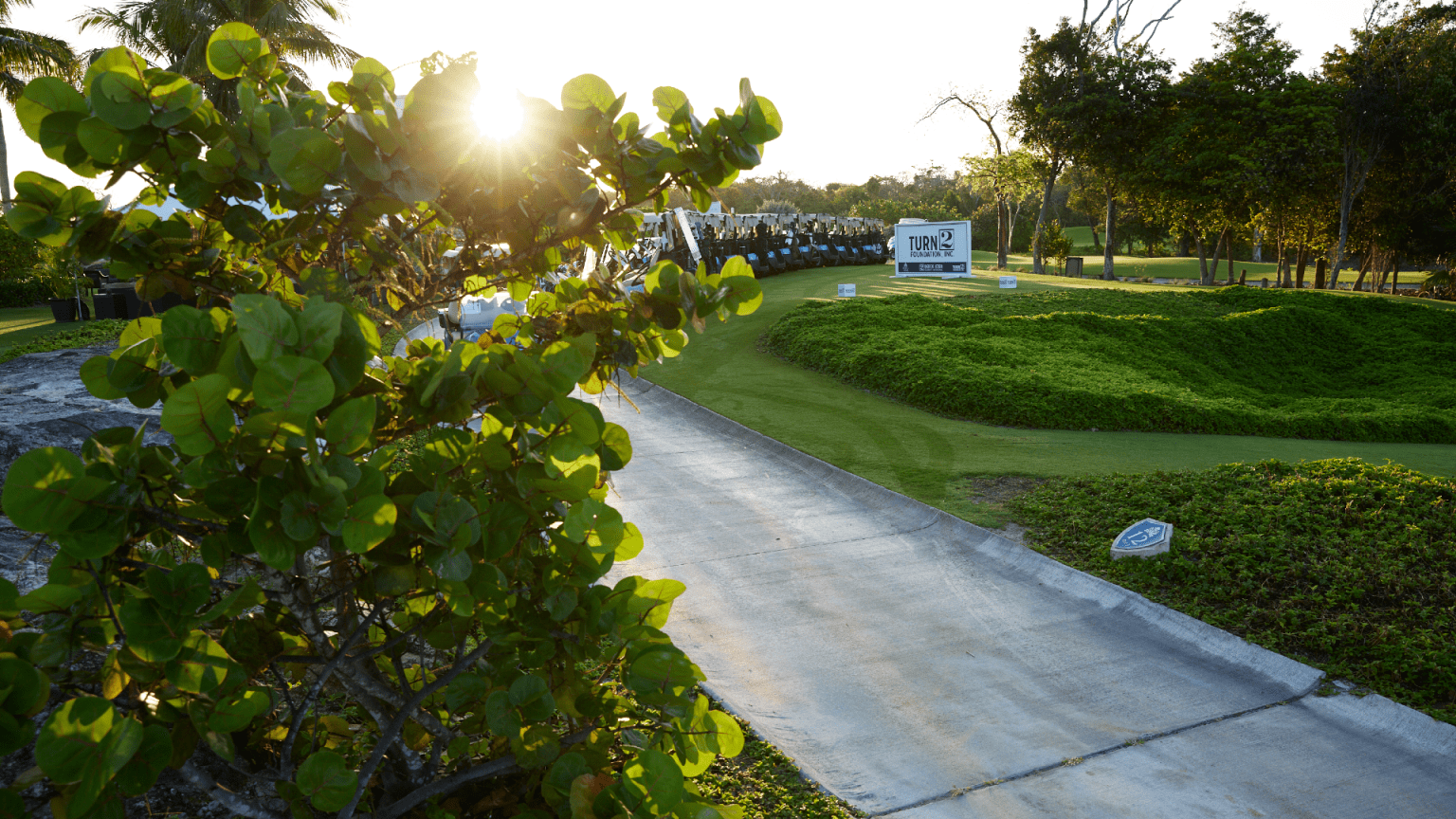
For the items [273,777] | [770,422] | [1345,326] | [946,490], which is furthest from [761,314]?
[273,777]

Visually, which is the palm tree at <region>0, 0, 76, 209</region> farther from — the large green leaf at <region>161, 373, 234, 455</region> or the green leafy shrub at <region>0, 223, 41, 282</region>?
the large green leaf at <region>161, 373, 234, 455</region>

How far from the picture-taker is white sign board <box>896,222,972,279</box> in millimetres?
22141

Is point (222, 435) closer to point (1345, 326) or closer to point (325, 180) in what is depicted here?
point (325, 180)

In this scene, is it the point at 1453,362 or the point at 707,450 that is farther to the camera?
the point at 1453,362

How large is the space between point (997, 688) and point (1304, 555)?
2792 mm

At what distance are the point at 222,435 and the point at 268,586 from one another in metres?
0.69

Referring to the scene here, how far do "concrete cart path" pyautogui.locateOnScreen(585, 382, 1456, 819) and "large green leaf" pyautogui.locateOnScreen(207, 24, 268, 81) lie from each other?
→ 339 cm

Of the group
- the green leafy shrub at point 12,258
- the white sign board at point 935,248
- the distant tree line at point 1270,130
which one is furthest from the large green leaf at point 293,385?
the green leafy shrub at point 12,258

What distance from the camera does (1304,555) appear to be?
579 cm

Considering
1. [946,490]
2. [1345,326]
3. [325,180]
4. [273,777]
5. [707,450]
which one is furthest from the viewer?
[1345,326]

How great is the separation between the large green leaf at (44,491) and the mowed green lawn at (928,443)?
22.3 ft

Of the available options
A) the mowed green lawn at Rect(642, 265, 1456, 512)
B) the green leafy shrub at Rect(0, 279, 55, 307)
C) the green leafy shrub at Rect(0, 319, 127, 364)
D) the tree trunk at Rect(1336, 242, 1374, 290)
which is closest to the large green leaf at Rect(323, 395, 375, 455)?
the mowed green lawn at Rect(642, 265, 1456, 512)

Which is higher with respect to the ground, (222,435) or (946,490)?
(222,435)

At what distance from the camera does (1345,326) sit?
17844mm
